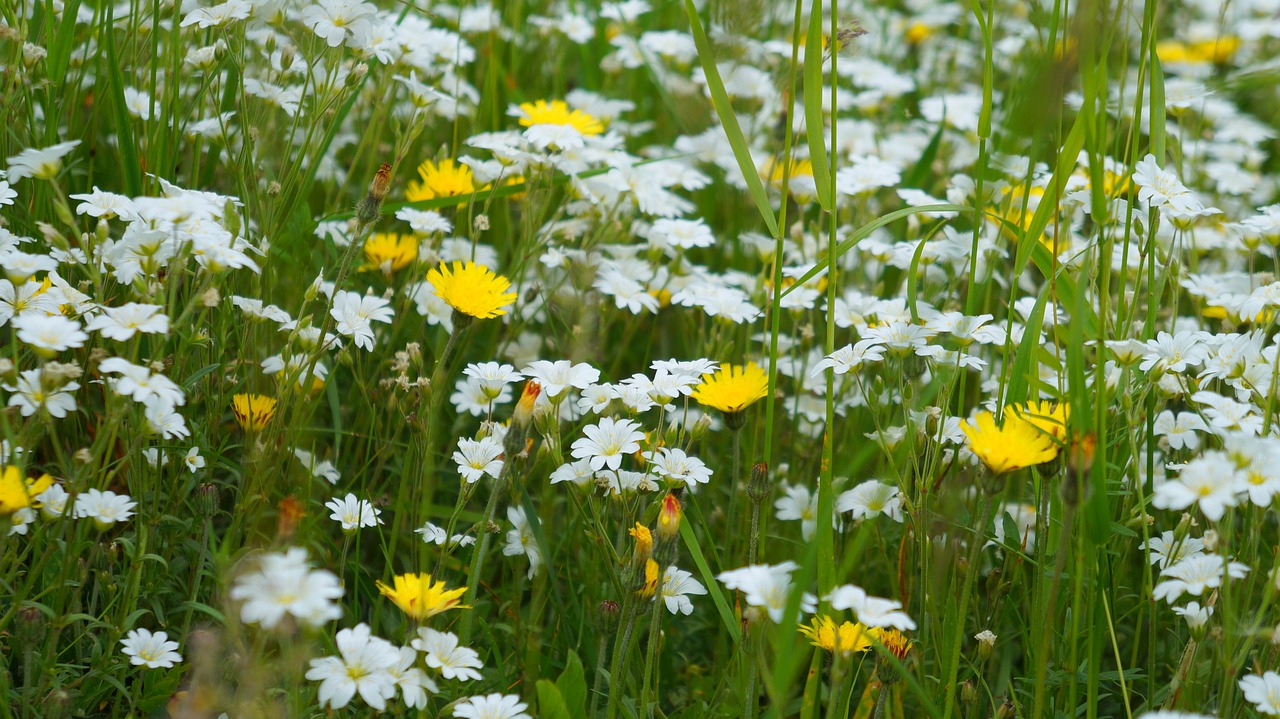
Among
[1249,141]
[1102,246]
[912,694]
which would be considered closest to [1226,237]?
[1249,141]

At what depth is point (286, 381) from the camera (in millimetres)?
1820

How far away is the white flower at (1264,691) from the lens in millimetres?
1432

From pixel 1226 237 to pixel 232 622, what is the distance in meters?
2.57

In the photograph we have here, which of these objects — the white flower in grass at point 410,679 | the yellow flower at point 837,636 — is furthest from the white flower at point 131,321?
the yellow flower at point 837,636

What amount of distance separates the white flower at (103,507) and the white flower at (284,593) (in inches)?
19.0

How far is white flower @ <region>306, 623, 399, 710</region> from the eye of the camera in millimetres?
1374

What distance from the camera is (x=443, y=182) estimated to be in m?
2.60

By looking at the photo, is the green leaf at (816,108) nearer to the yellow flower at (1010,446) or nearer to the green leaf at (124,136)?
the yellow flower at (1010,446)

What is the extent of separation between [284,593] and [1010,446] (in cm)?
98

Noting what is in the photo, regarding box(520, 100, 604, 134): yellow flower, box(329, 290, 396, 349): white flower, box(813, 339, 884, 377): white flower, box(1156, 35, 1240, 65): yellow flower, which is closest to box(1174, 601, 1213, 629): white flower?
box(813, 339, 884, 377): white flower

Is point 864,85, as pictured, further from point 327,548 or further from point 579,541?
point 327,548

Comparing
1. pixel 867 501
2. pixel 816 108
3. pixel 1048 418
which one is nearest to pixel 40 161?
pixel 816 108

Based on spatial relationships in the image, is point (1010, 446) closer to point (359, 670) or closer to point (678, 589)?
point (678, 589)

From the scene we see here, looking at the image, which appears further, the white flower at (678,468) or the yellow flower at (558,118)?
the yellow flower at (558,118)
